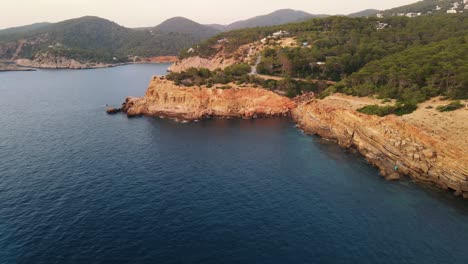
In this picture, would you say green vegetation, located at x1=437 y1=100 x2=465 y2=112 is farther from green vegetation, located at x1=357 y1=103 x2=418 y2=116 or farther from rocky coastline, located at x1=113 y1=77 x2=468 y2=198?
rocky coastline, located at x1=113 y1=77 x2=468 y2=198

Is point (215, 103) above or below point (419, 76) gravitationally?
below

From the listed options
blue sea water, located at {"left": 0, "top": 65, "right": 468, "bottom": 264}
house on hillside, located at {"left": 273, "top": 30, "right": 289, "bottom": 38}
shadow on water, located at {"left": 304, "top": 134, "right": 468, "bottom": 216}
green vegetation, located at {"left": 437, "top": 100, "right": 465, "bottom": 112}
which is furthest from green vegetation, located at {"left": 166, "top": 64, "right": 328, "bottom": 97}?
house on hillside, located at {"left": 273, "top": 30, "right": 289, "bottom": 38}

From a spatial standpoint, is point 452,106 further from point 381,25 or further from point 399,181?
point 381,25

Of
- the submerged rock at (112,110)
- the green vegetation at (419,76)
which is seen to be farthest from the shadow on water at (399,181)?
the submerged rock at (112,110)

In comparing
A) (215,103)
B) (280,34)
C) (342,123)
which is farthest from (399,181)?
(280,34)

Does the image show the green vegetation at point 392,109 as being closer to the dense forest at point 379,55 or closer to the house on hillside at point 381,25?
the dense forest at point 379,55

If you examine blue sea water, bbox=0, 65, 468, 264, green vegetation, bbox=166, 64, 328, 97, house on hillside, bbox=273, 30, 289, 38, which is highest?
house on hillside, bbox=273, 30, 289, 38
